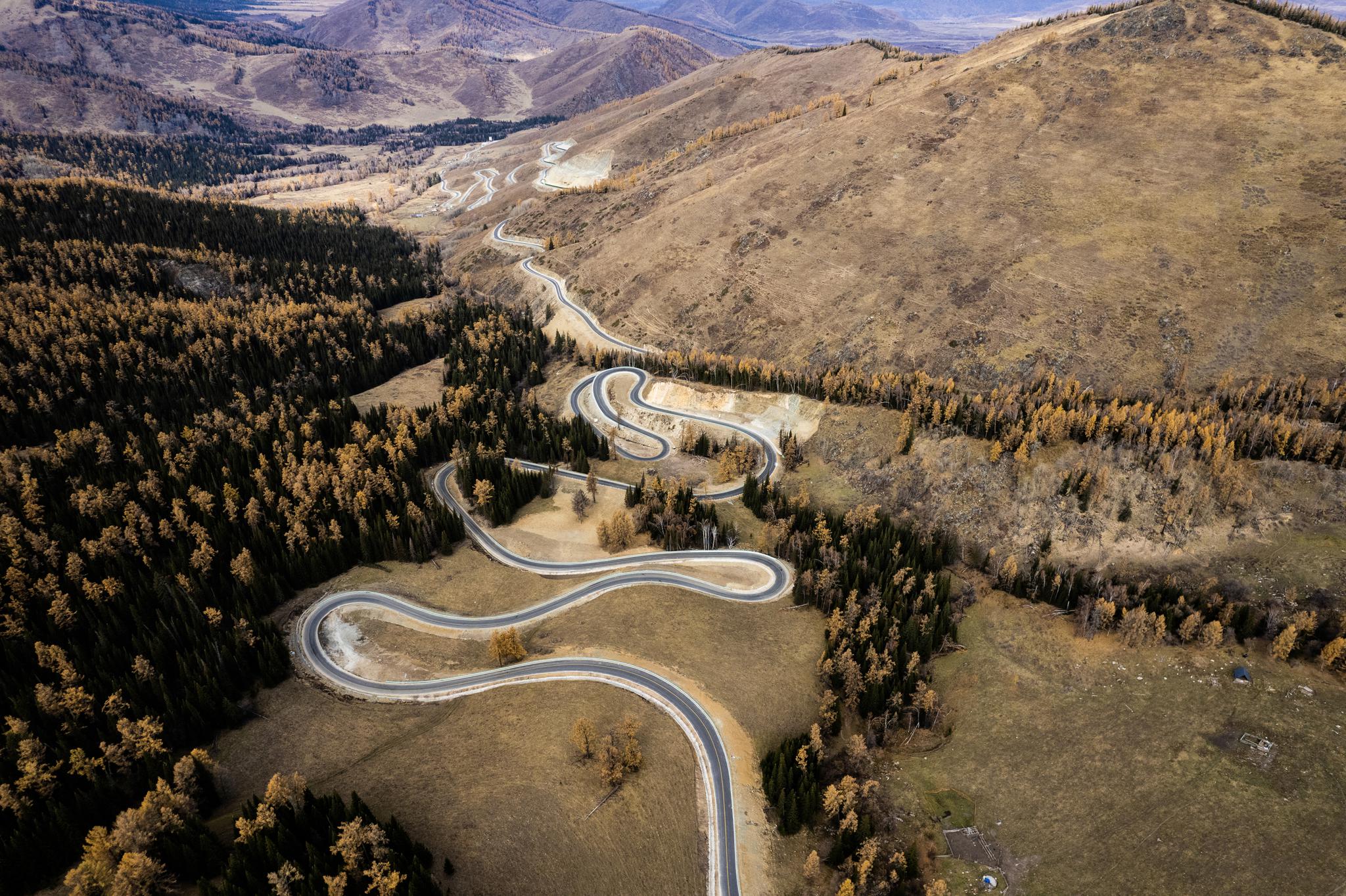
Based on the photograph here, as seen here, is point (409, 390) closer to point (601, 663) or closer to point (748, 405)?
point (748, 405)

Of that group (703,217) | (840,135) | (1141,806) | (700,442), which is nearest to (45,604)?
(700,442)

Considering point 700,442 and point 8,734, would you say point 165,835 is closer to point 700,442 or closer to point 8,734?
→ point 8,734

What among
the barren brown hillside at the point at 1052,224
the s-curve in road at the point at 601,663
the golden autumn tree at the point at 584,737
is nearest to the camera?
the s-curve in road at the point at 601,663

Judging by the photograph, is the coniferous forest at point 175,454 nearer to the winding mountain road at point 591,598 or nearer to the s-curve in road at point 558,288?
the winding mountain road at point 591,598

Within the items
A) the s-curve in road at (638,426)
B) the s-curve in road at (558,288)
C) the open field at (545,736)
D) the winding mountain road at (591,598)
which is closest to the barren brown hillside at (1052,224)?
the s-curve in road at (558,288)

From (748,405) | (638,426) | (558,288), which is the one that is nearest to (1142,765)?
(748,405)

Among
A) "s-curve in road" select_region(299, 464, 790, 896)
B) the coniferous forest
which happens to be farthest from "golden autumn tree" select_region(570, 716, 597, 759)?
the coniferous forest

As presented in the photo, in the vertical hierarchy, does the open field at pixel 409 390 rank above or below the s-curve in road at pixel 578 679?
above
